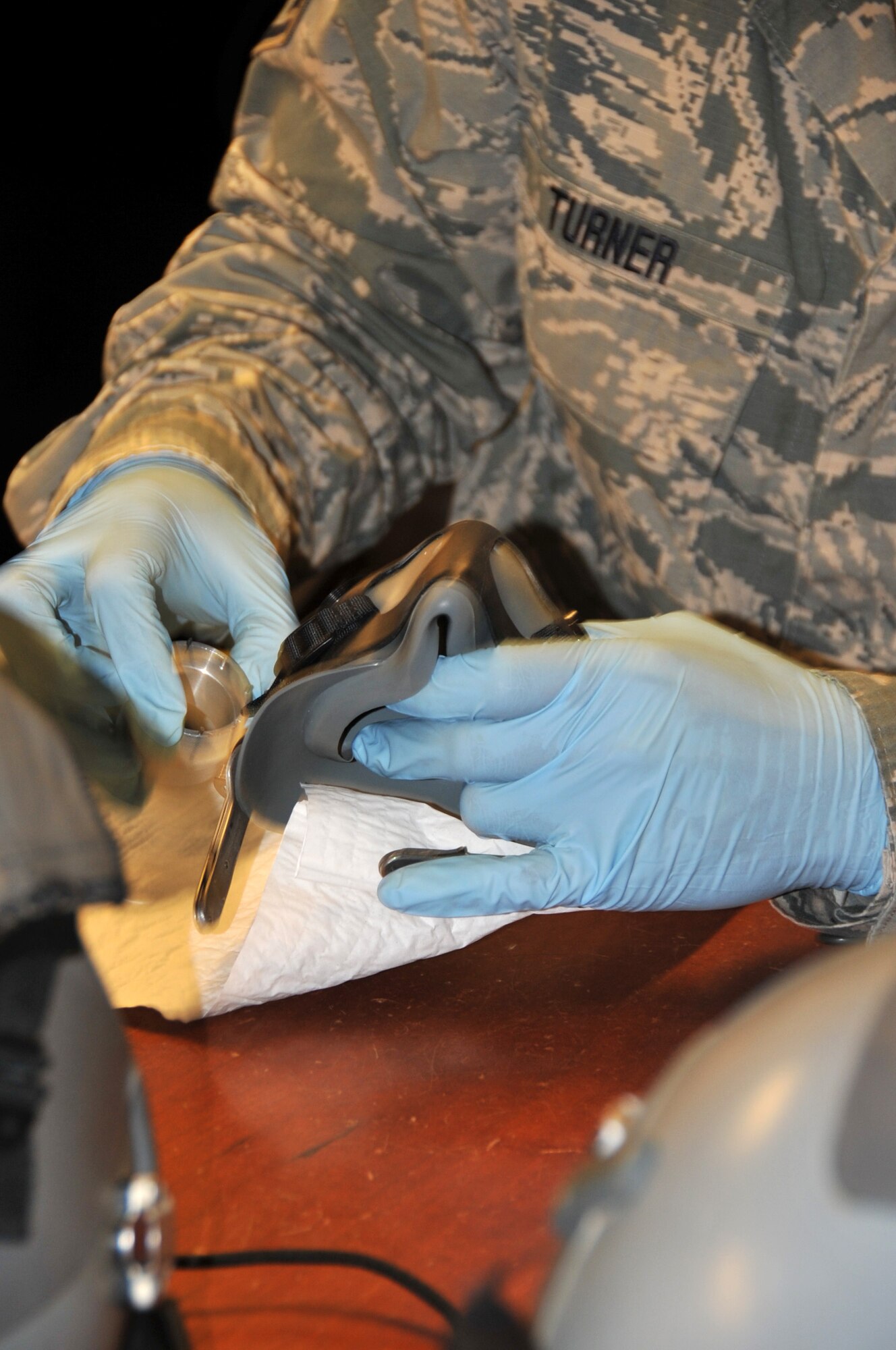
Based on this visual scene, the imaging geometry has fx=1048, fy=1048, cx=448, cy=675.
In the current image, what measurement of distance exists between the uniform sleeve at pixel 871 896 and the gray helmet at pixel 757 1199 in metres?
0.43

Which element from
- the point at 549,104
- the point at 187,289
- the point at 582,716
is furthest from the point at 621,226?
the point at 582,716

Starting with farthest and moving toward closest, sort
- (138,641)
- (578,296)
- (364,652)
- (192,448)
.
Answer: (578,296), (192,448), (138,641), (364,652)

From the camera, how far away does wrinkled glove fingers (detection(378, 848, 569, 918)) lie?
67cm

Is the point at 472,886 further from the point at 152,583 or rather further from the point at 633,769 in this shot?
the point at 152,583

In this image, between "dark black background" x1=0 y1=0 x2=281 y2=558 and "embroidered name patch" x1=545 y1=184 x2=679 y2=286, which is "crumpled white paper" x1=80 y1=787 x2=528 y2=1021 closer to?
"embroidered name patch" x1=545 y1=184 x2=679 y2=286

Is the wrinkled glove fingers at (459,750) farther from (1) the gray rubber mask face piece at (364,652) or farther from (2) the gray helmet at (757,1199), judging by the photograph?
(2) the gray helmet at (757,1199)

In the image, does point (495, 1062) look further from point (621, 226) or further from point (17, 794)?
point (621, 226)

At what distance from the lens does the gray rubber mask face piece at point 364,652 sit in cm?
66

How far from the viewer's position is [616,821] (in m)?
0.72

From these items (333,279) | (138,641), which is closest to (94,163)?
(333,279)

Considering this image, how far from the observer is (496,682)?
69 cm

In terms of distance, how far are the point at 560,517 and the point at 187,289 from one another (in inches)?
21.0

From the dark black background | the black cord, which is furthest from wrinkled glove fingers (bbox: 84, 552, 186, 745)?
the dark black background

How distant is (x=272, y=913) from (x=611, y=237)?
0.76m
